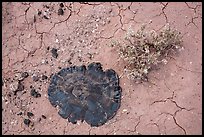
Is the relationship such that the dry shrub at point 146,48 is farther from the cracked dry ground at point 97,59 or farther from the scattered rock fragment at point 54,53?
the scattered rock fragment at point 54,53

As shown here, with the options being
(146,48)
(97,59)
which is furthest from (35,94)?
(146,48)

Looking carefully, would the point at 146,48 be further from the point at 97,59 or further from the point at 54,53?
the point at 54,53

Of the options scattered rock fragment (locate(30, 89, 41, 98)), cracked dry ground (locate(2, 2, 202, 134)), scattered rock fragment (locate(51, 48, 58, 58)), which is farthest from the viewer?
scattered rock fragment (locate(51, 48, 58, 58))

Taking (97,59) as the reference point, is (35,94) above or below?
below

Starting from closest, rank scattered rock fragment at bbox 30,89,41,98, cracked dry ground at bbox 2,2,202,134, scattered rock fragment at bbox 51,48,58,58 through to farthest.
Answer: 1. cracked dry ground at bbox 2,2,202,134
2. scattered rock fragment at bbox 30,89,41,98
3. scattered rock fragment at bbox 51,48,58,58

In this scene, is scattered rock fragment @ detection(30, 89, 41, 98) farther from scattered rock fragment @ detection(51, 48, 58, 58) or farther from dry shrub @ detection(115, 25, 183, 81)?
dry shrub @ detection(115, 25, 183, 81)

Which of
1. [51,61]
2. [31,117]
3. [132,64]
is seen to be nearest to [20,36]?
[51,61]

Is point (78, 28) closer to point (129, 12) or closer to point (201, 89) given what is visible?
point (129, 12)

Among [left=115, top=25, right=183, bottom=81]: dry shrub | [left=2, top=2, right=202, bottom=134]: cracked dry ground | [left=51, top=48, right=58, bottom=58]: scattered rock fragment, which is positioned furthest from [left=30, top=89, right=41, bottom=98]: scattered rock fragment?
[left=115, top=25, right=183, bottom=81]: dry shrub

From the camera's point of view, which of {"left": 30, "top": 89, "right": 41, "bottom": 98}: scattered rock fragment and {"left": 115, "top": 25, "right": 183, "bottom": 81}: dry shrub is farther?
{"left": 30, "top": 89, "right": 41, "bottom": 98}: scattered rock fragment

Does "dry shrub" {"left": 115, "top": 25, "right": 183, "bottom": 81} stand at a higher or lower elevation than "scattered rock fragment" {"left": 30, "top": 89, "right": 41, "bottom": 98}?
higher
